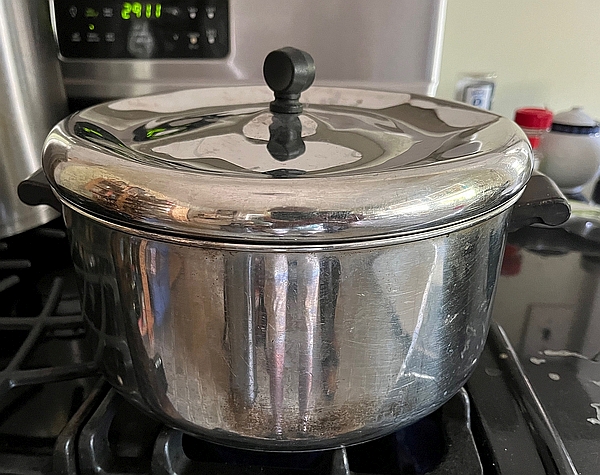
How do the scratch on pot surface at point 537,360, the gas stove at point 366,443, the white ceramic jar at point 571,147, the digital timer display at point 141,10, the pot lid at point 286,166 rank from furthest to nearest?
the white ceramic jar at point 571,147, the digital timer display at point 141,10, the scratch on pot surface at point 537,360, the gas stove at point 366,443, the pot lid at point 286,166

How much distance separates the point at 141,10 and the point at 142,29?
0.07 ft

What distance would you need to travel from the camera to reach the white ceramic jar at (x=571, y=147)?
0.85 metres

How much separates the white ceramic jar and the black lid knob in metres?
0.56

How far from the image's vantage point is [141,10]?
0.70 m

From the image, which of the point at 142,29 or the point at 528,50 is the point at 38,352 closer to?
the point at 142,29

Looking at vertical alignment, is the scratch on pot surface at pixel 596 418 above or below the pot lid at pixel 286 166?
below

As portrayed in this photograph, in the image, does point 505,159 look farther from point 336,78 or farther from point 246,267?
point 336,78

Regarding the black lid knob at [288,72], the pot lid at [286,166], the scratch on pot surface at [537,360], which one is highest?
the black lid knob at [288,72]

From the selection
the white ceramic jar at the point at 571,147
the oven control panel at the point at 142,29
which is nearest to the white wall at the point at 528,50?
the white ceramic jar at the point at 571,147

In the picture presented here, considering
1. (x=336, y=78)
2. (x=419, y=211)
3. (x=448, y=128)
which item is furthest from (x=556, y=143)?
(x=419, y=211)

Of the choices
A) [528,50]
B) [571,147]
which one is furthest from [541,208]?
[528,50]

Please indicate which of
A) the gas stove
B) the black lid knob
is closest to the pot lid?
the black lid knob

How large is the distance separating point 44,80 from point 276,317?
0.52m

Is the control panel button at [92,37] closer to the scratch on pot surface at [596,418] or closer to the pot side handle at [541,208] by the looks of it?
the pot side handle at [541,208]
